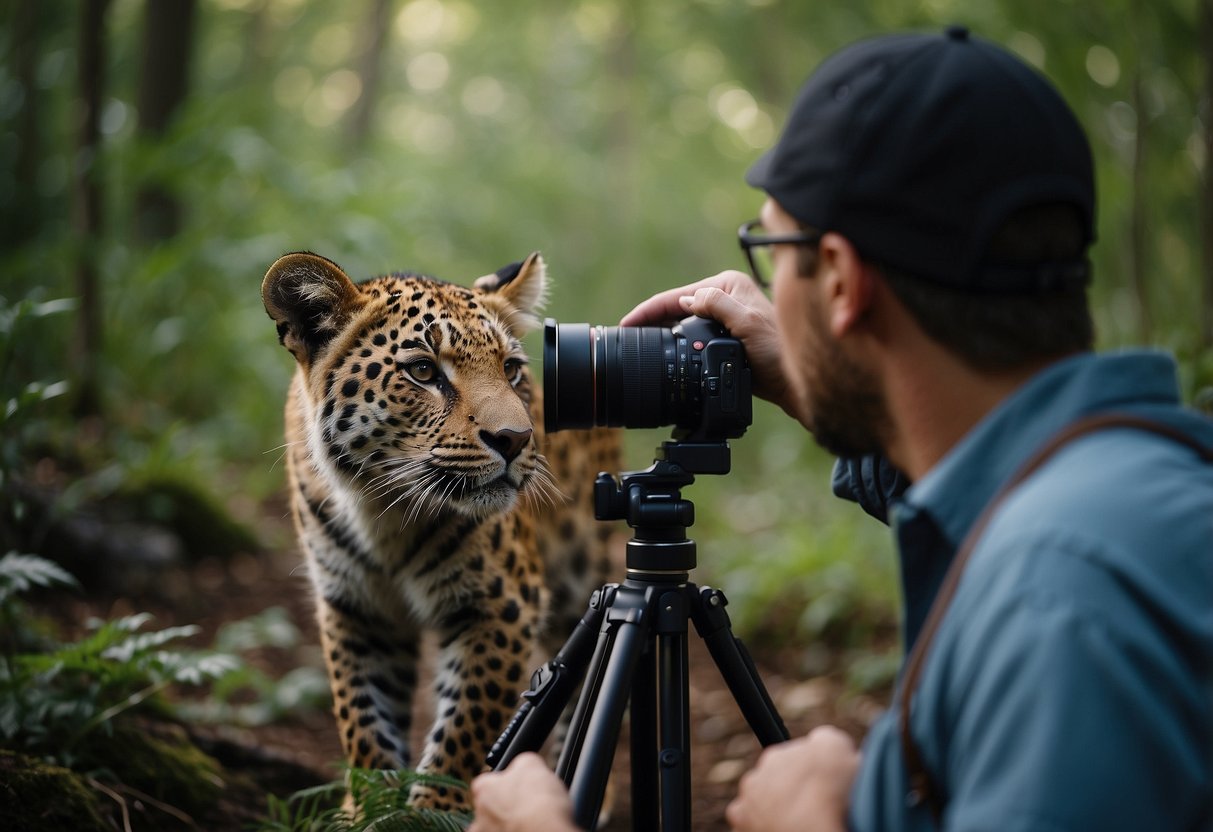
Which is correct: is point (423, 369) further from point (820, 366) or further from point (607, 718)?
point (820, 366)

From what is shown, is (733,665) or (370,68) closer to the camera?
(733,665)

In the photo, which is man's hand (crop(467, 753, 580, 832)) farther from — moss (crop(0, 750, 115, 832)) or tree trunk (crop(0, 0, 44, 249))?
Result: tree trunk (crop(0, 0, 44, 249))

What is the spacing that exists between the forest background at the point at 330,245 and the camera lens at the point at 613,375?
188cm

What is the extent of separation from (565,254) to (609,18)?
3935 mm

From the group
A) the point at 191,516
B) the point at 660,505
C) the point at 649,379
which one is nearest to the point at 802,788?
the point at 660,505

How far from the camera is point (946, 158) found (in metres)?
1.63

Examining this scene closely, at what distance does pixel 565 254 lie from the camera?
1392 cm

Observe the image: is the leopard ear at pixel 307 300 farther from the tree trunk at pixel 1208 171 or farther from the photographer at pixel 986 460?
the tree trunk at pixel 1208 171

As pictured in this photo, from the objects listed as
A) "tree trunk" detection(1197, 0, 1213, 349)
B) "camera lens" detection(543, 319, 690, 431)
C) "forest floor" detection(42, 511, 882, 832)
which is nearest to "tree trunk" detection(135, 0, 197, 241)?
"forest floor" detection(42, 511, 882, 832)

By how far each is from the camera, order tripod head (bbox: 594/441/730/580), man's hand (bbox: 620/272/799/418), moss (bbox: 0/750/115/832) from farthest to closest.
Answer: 1. moss (bbox: 0/750/115/832)
2. man's hand (bbox: 620/272/799/418)
3. tripod head (bbox: 594/441/730/580)

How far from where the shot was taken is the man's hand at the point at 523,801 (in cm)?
192

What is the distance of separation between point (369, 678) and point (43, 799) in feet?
3.37

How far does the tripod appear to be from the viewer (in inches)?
94.4

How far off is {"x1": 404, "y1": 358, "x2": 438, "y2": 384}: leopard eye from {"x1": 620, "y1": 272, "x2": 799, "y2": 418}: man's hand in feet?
2.56
